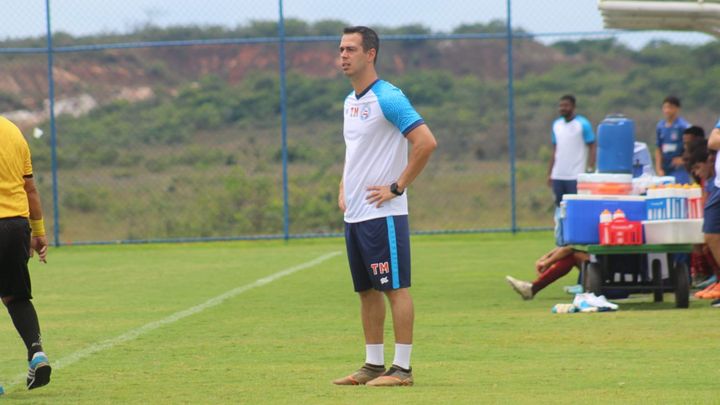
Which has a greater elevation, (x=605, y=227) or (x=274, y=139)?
(x=274, y=139)

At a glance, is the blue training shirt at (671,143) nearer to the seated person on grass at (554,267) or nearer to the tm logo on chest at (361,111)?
the seated person on grass at (554,267)

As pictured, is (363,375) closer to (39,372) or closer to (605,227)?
(39,372)

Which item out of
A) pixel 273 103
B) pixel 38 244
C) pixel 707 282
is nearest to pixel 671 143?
pixel 707 282

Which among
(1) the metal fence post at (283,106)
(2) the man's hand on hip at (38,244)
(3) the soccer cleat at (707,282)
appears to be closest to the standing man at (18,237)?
(2) the man's hand on hip at (38,244)

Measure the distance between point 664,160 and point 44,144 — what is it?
20.6 m

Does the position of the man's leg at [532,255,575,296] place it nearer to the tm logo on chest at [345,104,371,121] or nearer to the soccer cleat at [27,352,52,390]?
the tm logo on chest at [345,104,371,121]

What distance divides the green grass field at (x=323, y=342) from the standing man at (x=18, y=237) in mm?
262

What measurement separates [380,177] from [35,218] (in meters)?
2.17

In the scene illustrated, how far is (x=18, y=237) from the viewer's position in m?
9.26

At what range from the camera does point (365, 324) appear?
9.52 metres

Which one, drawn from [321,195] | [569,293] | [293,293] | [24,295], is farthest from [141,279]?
[321,195]

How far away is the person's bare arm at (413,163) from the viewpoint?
911 cm

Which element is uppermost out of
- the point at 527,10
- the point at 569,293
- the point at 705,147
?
the point at 527,10

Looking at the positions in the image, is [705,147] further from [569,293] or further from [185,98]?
[185,98]
